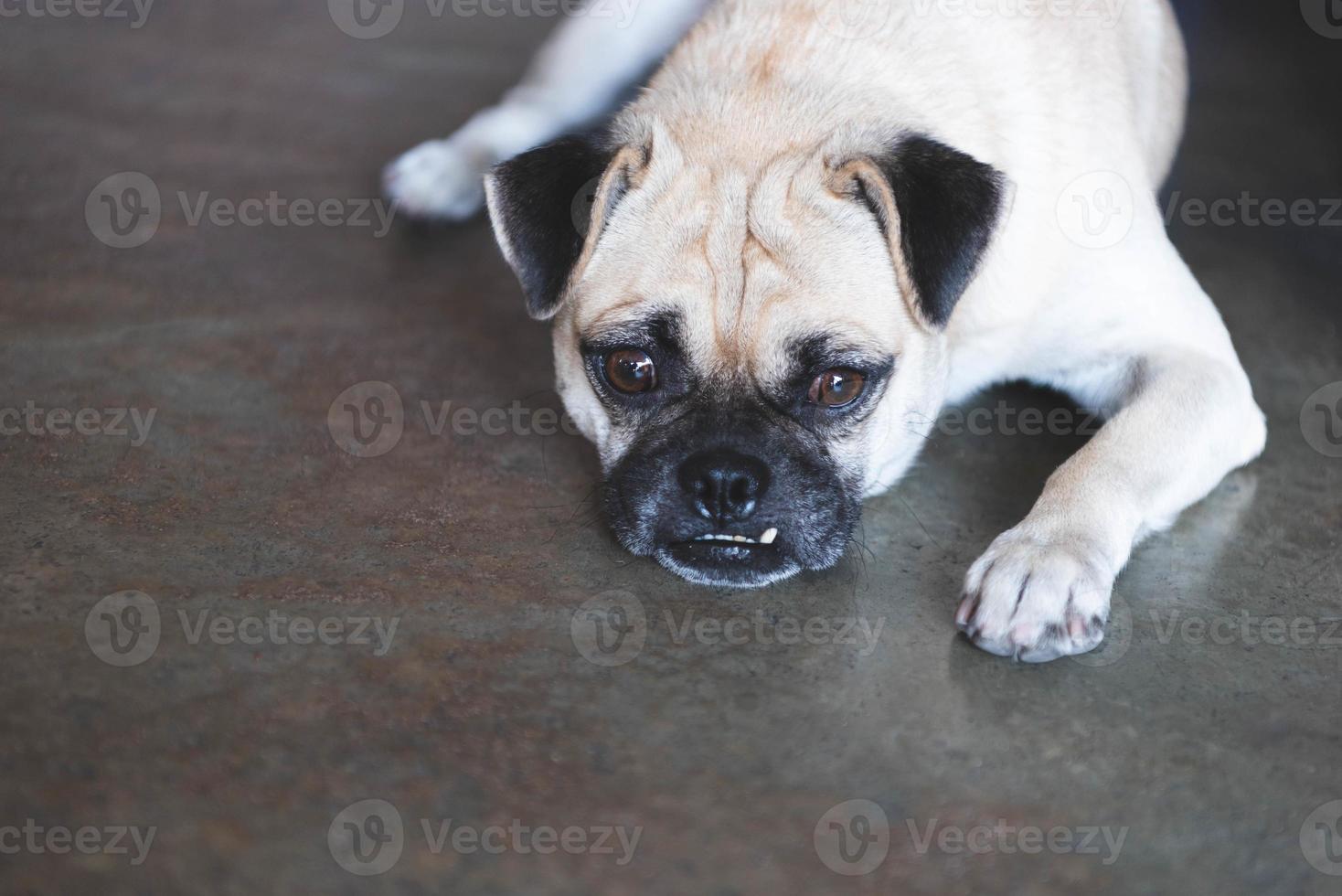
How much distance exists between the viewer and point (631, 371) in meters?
3.25

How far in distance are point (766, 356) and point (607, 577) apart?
68 cm

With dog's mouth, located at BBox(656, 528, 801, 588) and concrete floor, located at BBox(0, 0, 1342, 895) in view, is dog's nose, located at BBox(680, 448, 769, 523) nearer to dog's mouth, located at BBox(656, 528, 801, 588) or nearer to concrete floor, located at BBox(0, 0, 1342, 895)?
dog's mouth, located at BBox(656, 528, 801, 588)

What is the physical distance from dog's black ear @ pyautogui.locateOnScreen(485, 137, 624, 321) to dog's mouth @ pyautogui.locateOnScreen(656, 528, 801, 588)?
690 millimetres

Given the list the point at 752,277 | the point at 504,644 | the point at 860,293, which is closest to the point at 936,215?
Answer: the point at 860,293

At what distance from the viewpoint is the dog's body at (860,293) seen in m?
3.10

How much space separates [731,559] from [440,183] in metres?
2.70

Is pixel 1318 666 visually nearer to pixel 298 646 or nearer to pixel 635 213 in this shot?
pixel 635 213

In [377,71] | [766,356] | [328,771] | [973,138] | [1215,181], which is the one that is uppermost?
[973,138]

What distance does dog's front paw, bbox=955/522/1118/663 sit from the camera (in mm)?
2906

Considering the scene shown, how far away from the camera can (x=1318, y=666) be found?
2.98 meters

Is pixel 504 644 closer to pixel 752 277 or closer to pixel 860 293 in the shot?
pixel 752 277

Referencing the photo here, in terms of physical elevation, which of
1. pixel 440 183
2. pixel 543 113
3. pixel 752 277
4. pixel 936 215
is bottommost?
pixel 440 183

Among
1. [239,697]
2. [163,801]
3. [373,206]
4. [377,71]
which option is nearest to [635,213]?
[239,697]

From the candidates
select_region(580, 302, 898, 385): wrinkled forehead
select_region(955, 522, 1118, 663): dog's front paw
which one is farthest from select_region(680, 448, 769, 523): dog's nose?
select_region(955, 522, 1118, 663): dog's front paw
